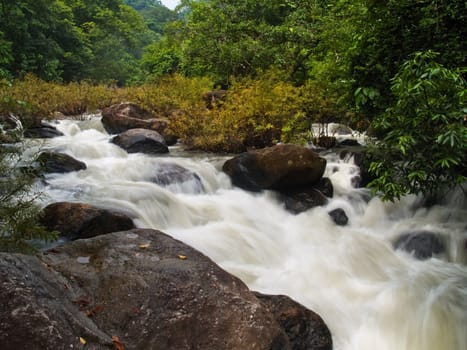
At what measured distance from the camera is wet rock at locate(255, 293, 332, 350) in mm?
3465

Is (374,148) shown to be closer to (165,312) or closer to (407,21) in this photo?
(407,21)

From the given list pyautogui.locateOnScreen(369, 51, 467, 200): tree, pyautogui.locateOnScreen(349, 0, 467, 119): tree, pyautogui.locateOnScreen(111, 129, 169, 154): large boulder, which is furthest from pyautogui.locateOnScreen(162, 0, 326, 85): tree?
pyautogui.locateOnScreen(369, 51, 467, 200): tree

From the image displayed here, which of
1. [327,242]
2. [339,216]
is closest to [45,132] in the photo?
[339,216]

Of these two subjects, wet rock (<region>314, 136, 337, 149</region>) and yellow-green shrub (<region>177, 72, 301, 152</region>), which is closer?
yellow-green shrub (<region>177, 72, 301, 152</region>)

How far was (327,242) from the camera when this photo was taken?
635cm

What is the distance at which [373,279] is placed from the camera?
5.34 meters

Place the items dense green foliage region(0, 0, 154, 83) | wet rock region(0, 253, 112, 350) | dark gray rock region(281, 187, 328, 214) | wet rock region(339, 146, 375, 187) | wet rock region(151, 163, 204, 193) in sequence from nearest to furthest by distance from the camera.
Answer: wet rock region(0, 253, 112, 350) < dark gray rock region(281, 187, 328, 214) < wet rock region(151, 163, 204, 193) < wet rock region(339, 146, 375, 187) < dense green foliage region(0, 0, 154, 83)

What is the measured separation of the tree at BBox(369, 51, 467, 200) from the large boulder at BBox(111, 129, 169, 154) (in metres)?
6.21

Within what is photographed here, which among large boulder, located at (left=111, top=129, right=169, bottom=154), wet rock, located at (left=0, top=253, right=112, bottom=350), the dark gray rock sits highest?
wet rock, located at (left=0, top=253, right=112, bottom=350)

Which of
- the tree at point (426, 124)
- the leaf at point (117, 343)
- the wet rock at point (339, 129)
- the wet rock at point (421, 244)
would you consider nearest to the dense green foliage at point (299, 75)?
the tree at point (426, 124)

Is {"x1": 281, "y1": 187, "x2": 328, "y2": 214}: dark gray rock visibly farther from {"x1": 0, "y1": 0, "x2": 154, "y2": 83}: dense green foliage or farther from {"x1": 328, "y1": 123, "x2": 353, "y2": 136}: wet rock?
{"x1": 0, "y1": 0, "x2": 154, "y2": 83}: dense green foliage

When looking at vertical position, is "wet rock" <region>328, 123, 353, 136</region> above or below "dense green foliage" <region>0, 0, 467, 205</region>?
below

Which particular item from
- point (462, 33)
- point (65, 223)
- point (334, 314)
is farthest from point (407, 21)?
point (65, 223)

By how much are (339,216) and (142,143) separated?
16.6 feet
